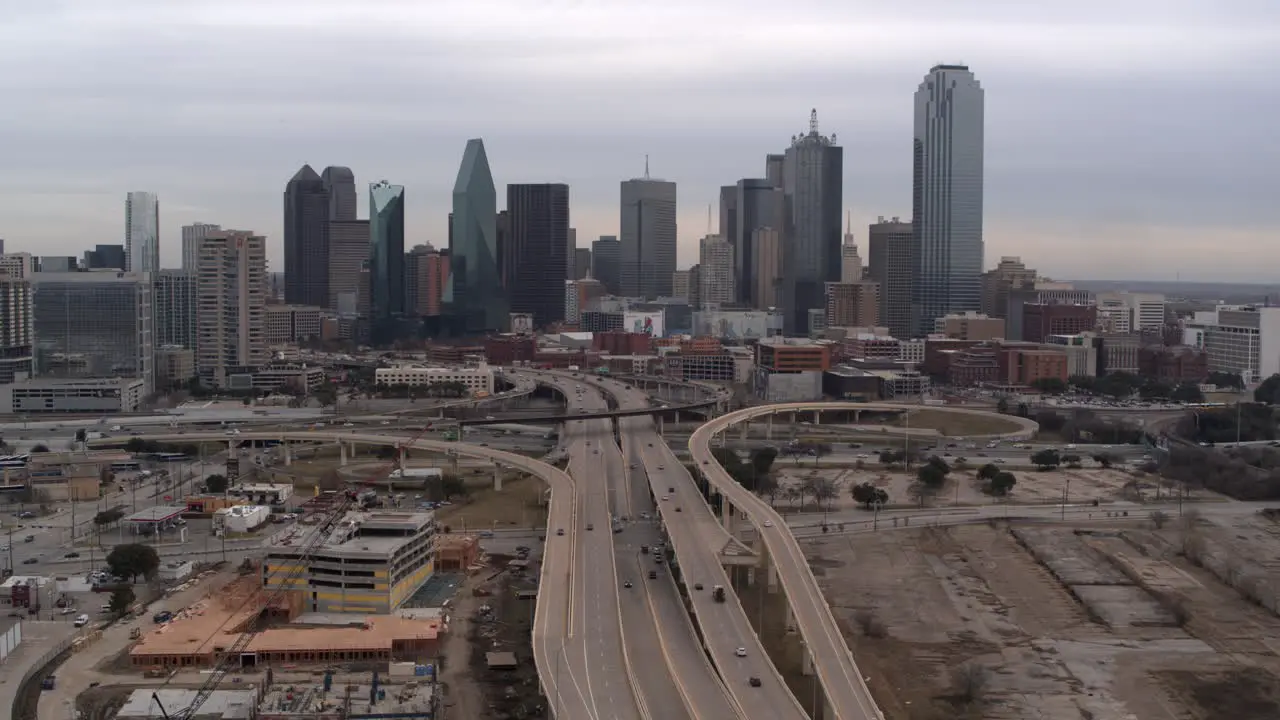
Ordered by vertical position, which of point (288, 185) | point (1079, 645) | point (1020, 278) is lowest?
point (1079, 645)

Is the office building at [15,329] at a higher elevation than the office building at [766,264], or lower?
lower

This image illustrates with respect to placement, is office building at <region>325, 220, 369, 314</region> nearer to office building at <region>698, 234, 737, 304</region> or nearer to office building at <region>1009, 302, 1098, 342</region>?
office building at <region>698, 234, 737, 304</region>

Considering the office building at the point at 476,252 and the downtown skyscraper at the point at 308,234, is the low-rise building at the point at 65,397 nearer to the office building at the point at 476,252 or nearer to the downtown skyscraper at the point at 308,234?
the office building at the point at 476,252

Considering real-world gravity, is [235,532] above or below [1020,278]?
below

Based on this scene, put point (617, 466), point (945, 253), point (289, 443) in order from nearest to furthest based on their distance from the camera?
1. point (617, 466)
2. point (289, 443)
3. point (945, 253)

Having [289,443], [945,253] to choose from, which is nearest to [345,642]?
[289,443]

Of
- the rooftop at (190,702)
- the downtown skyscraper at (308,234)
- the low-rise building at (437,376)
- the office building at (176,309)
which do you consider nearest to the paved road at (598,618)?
the rooftop at (190,702)

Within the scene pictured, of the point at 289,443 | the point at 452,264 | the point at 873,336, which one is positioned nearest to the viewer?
the point at 289,443

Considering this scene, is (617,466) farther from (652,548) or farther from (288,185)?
(288,185)
